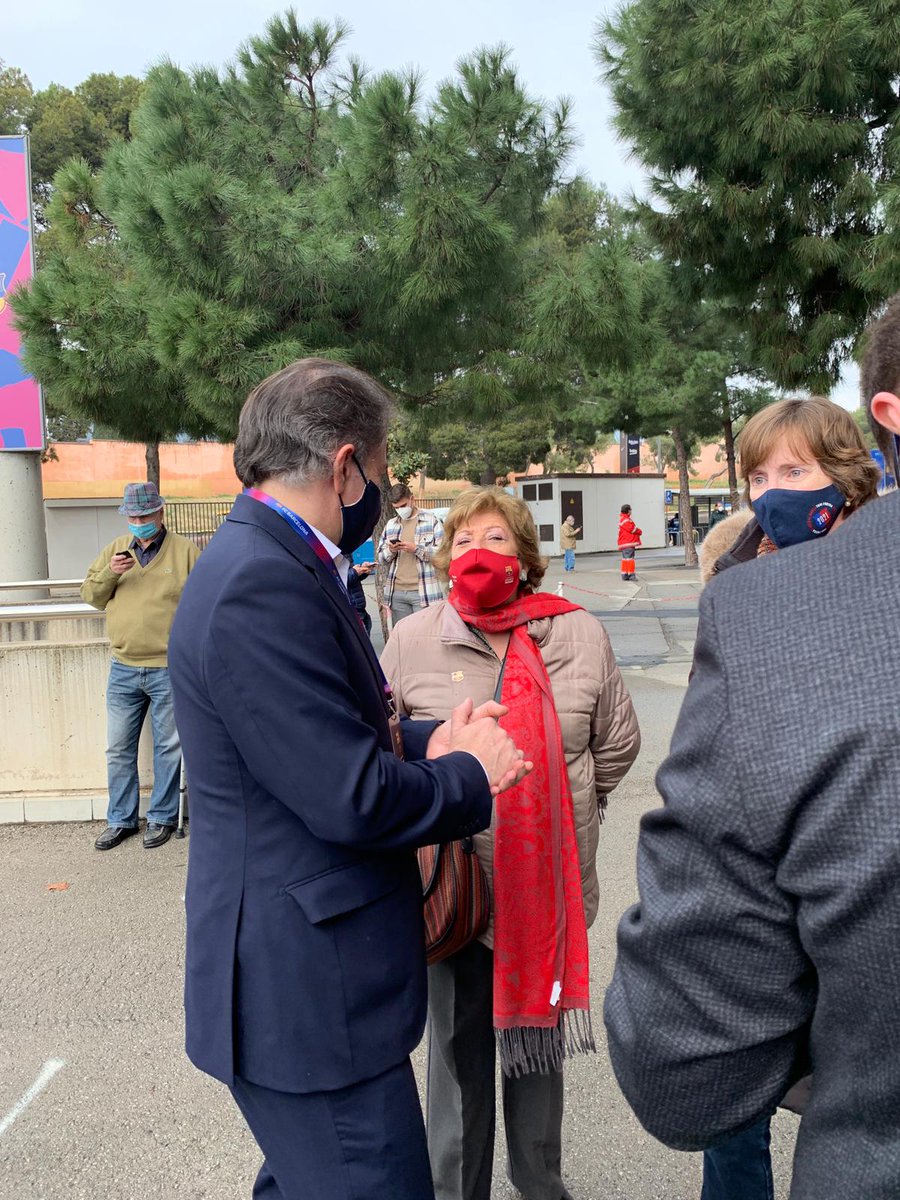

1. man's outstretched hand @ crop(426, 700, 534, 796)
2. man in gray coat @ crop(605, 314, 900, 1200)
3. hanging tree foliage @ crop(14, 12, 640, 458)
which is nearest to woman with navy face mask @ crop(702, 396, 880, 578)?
man's outstretched hand @ crop(426, 700, 534, 796)

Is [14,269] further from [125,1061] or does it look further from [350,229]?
[125,1061]

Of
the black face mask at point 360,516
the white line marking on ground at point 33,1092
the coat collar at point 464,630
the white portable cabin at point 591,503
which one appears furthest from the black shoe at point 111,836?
the white portable cabin at point 591,503

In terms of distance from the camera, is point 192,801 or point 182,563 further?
point 182,563

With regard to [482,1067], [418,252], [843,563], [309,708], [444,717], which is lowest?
[482,1067]

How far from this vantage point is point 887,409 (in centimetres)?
109

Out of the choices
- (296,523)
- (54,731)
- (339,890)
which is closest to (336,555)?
(296,523)

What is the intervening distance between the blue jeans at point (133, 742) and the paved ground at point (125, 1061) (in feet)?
0.69

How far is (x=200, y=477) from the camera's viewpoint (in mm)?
43688

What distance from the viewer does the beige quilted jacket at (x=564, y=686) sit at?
246 cm

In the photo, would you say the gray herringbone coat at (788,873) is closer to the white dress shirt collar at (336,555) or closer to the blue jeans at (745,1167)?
the white dress shirt collar at (336,555)

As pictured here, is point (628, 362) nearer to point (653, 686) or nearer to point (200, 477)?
→ point (653, 686)

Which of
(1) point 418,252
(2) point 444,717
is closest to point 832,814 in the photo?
(2) point 444,717

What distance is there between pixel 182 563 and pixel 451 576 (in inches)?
128

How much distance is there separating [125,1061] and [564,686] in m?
A: 2.06
